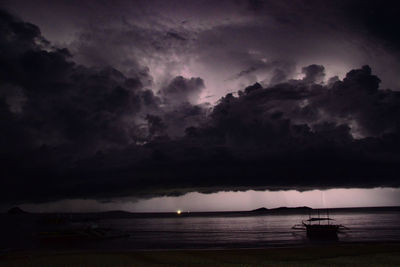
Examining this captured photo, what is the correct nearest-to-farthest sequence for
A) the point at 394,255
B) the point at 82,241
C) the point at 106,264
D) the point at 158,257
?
1. the point at 106,264
2. the point at 394,255
3. the point at 158,257
4. the point at 82,241

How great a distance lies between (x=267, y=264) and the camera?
103 ft

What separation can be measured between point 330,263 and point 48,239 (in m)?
77.4

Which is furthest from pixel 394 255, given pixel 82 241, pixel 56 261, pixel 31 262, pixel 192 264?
pixel 82 241

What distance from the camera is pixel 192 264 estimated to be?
3266 centimetres

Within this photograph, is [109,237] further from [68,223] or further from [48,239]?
[68,223]

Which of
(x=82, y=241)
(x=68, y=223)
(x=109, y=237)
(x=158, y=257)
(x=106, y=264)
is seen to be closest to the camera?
(x=106, y=264)

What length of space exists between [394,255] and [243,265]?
16.2 m

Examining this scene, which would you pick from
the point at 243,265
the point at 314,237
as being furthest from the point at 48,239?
the point at 243,265

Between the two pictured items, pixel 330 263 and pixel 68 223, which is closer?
pixel 330 263

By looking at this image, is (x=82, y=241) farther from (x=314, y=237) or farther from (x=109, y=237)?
(x=314, y=237)

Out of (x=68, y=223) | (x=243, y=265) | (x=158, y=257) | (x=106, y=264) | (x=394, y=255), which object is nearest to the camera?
(x=243, y=265)

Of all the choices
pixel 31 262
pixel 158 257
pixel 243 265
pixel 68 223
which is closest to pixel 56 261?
pixel 31 262

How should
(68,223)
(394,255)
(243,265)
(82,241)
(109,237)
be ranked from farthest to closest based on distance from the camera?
(68,223), (109,237), (82,241), (394,255), (243,265)

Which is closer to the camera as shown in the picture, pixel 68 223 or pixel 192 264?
pixel 192 264
